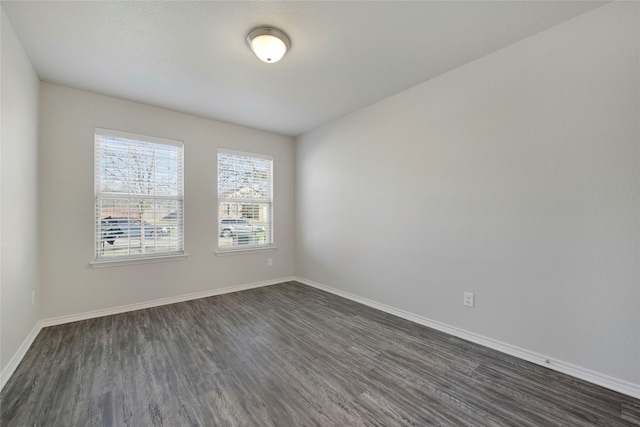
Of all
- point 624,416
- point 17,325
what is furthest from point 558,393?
point 17,325

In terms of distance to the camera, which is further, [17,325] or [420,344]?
[420,344]

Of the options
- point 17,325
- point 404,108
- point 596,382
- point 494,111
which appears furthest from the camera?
point 404,108

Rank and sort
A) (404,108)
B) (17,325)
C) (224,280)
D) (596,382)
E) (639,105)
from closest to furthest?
(639,105), (596,382), (17,325), (404,108), (224,280)

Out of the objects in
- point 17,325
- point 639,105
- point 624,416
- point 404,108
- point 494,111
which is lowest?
point 624,416

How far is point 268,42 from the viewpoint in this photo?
6.73ft

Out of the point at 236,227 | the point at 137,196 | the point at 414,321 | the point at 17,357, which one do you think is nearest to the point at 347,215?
the point at 414,321

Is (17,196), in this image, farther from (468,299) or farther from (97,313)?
(468,299)

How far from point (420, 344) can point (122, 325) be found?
9.97 ft

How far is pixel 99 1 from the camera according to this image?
1760mm

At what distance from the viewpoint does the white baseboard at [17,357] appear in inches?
72.5

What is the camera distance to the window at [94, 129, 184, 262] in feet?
10.3

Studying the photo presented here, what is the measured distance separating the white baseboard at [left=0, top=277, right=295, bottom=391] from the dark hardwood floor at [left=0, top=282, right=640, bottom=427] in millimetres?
63

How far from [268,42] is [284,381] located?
99.6 inches

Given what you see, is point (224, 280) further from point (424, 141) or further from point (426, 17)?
point (426, 17)
